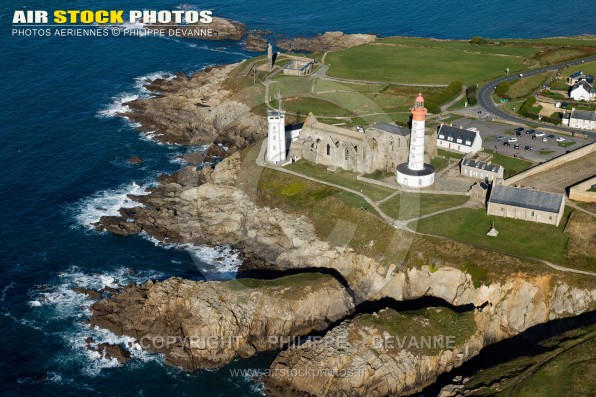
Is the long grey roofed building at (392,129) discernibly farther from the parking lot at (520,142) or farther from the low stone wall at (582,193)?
the low stone wall at (582,193)

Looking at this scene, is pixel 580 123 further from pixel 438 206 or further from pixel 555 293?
pixel 555 293

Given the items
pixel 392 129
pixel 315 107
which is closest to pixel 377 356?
pixel 392 129

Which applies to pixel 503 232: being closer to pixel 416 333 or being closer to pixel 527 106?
pixel 416 333

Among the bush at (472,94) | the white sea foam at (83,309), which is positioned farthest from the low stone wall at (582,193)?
the white sea foam at (83,309)

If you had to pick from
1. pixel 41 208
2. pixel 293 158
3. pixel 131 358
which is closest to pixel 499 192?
pixel 293 158

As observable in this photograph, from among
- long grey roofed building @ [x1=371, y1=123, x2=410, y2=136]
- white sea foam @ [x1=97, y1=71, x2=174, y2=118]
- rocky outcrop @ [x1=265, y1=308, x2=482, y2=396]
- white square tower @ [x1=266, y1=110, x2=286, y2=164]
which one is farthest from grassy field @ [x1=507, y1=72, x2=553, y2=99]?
white sea foam @ [x1=97, y1=71, x2=174, y2=118]

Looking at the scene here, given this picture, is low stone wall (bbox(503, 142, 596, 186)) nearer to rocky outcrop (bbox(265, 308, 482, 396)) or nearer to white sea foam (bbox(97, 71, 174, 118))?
rocky outcrop (bbox(265, 308, 482, 396))
